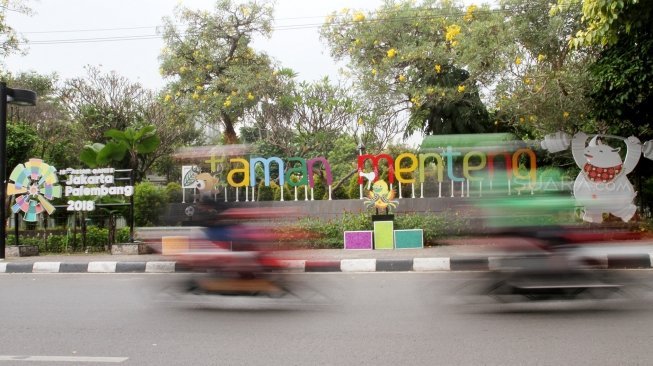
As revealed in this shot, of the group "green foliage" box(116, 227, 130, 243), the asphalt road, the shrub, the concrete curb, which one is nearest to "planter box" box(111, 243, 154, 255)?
"green foliage" box(116, 227, 130, 243)

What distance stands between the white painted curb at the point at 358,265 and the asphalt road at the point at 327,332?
2.41m

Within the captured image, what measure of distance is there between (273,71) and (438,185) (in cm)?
838

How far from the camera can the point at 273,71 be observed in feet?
71.8

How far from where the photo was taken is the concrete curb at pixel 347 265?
987cm

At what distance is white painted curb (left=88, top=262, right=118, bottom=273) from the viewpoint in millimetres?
11467

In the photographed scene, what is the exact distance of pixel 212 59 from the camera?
22.1 m

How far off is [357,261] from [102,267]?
15.5ft

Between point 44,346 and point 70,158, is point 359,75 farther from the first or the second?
point 44,346

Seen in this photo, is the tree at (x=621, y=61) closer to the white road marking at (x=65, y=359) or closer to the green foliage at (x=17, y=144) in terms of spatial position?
the white road marking at (x=65, y=359)

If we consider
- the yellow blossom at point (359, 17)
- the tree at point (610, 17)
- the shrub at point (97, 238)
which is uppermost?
the yellow blossom at point (359, 17)

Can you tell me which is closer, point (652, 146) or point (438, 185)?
point (652, 146)

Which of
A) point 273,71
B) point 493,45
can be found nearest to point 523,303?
point 493,45

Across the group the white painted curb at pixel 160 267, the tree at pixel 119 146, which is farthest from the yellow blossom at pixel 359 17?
the white painted curb at pixel 160 267

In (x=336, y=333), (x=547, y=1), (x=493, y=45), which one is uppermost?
(x=547, y=1)
